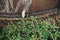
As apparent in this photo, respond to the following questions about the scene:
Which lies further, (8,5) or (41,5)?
(41,5)

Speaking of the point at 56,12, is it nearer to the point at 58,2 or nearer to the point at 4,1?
the point at 58,2

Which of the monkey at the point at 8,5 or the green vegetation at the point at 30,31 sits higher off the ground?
the monkey at the point at 8,5

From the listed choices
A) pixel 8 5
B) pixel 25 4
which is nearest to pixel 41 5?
pixel 25 4

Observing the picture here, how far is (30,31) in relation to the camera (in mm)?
2881

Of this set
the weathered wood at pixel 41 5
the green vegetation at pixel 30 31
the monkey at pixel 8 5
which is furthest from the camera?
the weathered wood at pixel 41 5

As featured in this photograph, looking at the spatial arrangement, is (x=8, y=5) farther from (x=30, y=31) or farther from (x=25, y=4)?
(x=30, y=31)

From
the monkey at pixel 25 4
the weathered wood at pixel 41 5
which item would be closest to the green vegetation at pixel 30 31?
the monkey at pixel 25 4

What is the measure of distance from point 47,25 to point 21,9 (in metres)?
0.44

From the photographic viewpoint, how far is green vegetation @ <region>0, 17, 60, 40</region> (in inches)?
113

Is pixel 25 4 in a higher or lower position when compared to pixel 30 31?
higher

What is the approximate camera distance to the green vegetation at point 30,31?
9.43 ft

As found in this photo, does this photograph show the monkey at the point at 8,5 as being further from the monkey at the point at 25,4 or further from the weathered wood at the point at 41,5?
the weathered wood at the point at 41,5

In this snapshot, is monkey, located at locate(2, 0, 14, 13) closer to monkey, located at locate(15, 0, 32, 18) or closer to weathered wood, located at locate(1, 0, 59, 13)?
monkey, located at locate(15, 0, 32, 18)

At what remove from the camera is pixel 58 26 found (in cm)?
313
